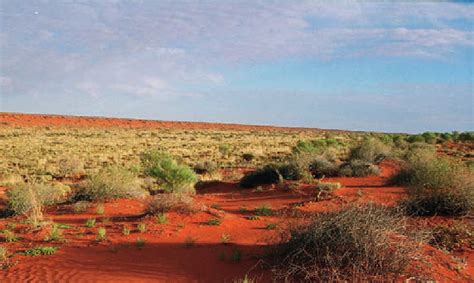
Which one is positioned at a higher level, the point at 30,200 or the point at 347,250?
the point at 347,250

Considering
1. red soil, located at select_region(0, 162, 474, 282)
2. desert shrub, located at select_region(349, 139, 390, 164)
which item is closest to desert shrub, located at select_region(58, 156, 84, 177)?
red soil, located at select_region(0, 162, 474, 282)

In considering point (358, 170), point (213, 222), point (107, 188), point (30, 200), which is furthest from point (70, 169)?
point (213, 222)

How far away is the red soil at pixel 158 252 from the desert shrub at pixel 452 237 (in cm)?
37

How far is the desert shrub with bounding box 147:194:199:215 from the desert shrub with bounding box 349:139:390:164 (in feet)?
48.7

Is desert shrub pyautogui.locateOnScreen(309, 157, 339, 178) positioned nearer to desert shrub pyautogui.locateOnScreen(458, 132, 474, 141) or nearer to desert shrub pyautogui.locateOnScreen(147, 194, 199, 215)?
desert shrub pyautogui.locateOnScreen(147, 194, 199, 215)

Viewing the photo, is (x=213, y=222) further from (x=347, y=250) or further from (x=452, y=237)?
(x=452, y=237)

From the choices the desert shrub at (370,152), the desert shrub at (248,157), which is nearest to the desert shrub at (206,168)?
the desert shrub at (248,157)

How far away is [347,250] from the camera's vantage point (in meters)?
7.39

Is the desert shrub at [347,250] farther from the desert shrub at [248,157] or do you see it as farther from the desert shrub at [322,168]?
the desert shrub at [248,157]

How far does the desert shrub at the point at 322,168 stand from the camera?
2333cm

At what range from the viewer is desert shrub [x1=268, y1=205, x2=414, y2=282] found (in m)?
7.22

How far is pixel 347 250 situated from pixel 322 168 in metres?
16.3

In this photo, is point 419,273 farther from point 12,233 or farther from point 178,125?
point 178,125

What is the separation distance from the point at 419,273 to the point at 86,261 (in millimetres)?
6172
